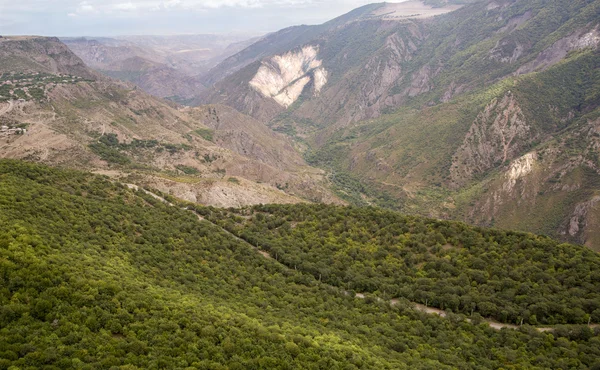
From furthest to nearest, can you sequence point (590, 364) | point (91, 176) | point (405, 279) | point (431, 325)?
point (91, 176) < point (405, 279) < point (431, 325) < point (590, 364)

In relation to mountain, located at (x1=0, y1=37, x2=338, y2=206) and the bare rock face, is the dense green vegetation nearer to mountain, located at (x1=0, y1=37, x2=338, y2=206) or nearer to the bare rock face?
mountain, located at (x1=0, y1=37, x2=338, y2=206)

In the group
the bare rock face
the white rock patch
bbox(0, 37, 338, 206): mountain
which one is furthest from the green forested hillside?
the white rock patch

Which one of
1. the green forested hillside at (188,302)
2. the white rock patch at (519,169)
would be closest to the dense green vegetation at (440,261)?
the green forested hillside at (188,302)

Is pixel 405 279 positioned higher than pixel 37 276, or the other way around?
pixel 37 276

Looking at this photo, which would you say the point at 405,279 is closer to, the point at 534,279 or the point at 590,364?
the point at 534,279

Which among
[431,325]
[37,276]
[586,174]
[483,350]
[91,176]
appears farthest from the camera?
[586,174]

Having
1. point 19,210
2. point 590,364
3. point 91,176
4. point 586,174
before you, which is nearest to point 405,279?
point 590,364

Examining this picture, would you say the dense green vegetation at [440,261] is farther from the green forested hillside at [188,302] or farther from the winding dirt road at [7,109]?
the winding dirt road at [7,109]
